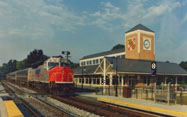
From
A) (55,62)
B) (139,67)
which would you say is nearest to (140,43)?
(139,67)

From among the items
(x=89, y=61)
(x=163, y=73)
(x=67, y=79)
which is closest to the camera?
(x=67, y=79)

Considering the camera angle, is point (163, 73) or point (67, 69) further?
point (163, 73)

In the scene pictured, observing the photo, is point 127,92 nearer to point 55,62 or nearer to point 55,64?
point 55,64

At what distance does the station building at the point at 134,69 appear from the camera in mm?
34062

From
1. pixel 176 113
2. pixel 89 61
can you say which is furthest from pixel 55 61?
pixel 89 61

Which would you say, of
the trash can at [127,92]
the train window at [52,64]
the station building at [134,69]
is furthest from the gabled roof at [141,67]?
the train window at [52,64]

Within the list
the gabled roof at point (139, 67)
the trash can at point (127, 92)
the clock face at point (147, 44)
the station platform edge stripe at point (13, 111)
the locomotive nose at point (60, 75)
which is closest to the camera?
the station platform edge stripe at point (13, 111)

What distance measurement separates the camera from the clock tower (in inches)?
1860

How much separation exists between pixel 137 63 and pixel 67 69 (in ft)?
75.6

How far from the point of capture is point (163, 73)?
38.7 metres

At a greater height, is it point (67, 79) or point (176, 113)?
point (67, 79)

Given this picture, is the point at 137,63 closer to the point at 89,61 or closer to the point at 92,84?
the point at 92,84

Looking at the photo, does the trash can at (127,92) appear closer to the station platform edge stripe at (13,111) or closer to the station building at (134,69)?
the station building at (134,69)

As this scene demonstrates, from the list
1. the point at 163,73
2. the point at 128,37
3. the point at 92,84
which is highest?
the point at 128,37
